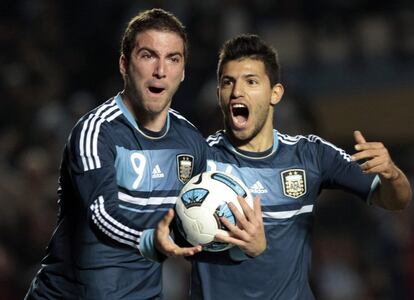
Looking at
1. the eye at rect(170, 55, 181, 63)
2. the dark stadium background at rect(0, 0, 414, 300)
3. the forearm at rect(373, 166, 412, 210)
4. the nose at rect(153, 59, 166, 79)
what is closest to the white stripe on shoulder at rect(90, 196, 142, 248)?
the nose at rect(153, 59, 166, 79)

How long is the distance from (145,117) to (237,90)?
25.8 inches

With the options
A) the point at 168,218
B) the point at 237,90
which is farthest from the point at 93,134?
the point at 237,90

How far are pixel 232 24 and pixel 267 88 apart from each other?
590cm

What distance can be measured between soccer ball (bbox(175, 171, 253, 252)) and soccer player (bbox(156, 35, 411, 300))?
0.56 metres

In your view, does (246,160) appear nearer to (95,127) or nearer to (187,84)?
(95,127)

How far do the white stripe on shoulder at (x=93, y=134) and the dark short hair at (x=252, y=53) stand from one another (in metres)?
0.89

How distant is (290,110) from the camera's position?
922 centimetres

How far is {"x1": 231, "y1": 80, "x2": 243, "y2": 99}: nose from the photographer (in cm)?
553

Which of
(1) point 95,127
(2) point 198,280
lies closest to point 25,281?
(2) point 198,280

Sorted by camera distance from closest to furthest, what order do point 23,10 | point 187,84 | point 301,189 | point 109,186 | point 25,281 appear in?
point 109,186, point 301,189, point 25,281, point 187,84, point 23,10

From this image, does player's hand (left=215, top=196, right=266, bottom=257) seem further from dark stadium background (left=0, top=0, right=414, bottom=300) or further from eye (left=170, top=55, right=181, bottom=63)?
dark stadium background (left=0, top=0, right=414, bottom=300)

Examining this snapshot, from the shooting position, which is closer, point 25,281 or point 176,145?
point 176,145

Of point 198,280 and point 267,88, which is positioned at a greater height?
point 267,88

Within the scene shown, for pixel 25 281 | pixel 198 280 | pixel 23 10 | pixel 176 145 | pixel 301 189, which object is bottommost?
pixel 25 281
